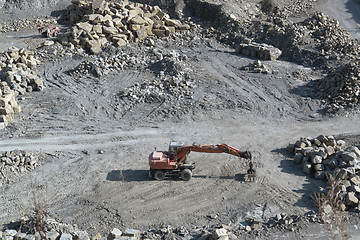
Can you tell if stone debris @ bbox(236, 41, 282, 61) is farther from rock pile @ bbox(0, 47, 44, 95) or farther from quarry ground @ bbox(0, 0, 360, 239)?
rock pile @ bbox(0, 47, 44, 95)

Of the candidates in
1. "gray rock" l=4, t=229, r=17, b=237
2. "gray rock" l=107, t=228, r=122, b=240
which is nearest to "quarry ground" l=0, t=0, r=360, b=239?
"gray rock" l=107, t=228, r=122, b=240

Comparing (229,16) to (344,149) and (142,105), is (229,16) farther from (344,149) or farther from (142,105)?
(344,149)

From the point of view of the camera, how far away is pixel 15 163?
17875mm

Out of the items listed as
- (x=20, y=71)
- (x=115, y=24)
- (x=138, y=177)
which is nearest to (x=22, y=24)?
(x=115, y=24)

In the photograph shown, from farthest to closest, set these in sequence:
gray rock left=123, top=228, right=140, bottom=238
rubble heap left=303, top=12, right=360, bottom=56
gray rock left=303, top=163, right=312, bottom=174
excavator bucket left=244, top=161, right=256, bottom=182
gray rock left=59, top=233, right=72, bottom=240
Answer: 1. rubble heap left=303, top=12, right=360, bottom=56
2. gray rock left=303, top=163, right=312, bottom=174
3. excavator bucket left=244, top=161, right=256, bottom=182
4. gray rock left=123, top=228, right=140, bottom=238
5. gray rock left=59, top=233, right=72, bottom=240

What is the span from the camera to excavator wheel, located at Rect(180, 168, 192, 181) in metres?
16.9

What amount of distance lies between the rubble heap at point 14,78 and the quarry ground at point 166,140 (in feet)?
1.78

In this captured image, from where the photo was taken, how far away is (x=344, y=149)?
18688 mm

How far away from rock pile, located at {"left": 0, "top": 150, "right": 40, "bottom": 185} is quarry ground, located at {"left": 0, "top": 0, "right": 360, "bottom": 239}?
0.40 m

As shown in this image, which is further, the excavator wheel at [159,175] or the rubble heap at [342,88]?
the rubble heap at [342,88]

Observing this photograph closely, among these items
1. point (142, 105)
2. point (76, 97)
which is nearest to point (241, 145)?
point (142, 105)

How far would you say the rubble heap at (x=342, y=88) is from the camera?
22172 mm

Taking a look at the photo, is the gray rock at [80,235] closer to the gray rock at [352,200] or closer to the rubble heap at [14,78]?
the gray rock at [352,200]

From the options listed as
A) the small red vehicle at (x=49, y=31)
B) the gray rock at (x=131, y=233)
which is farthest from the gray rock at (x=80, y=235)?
the small red vehicle at (x=49, y=31)
